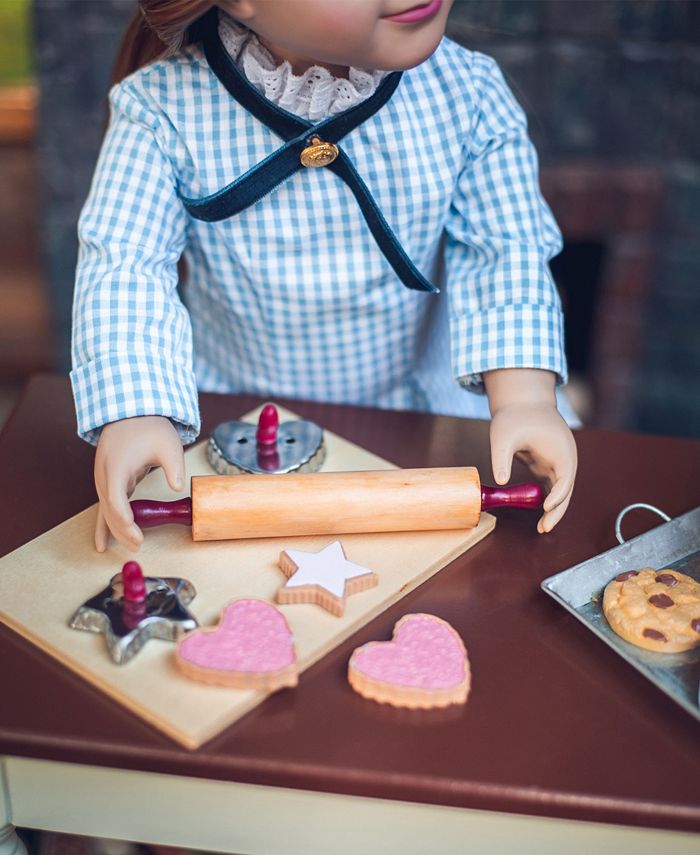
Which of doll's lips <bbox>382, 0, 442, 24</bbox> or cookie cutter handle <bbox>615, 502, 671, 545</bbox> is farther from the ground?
doll's lips <bbox>382, 0, 442, 24</bbox>

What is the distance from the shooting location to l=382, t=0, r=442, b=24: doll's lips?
656 mm

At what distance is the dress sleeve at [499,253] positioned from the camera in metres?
0.81

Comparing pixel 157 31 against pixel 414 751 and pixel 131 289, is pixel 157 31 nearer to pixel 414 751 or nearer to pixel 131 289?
pixel 131 289

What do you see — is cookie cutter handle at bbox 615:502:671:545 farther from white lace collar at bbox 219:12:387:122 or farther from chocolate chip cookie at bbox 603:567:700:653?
white lace collar at bbox 219:12:387:122

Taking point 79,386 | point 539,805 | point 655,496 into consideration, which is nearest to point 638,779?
point 539,805

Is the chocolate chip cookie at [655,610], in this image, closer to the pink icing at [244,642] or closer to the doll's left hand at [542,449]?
the doll's left hand at [542,449]

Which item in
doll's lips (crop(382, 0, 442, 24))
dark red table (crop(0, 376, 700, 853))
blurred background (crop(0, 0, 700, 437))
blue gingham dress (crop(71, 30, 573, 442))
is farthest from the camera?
blurred background (crop(0, 0, 700, 437))

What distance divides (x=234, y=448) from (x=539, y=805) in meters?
0.37

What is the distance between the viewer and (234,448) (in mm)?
788

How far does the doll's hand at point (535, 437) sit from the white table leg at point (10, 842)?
1.34 ft

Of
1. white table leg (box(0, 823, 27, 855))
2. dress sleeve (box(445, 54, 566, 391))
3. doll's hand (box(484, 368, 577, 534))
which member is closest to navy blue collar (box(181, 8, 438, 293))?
dress sleeve (box(445, 54, 566, 391))

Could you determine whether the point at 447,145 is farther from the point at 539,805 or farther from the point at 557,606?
the point at 539,805

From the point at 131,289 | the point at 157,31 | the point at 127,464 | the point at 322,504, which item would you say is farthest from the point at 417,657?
the point at 157,31

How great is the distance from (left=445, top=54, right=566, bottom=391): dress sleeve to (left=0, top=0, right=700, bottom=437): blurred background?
1.87 ft
